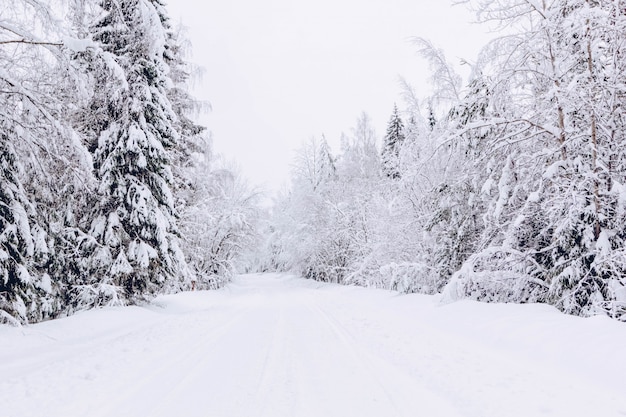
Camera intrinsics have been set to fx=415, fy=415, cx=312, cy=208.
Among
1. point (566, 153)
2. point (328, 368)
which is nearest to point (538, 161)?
point (566, 153)

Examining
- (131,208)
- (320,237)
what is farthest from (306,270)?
(131,208)

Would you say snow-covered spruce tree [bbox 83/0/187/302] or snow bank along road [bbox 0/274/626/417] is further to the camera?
snow-covered spruce tree [bbox 83/0/187/302]

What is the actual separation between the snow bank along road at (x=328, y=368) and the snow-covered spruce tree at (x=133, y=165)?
299cm

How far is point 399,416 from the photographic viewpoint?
163 inches

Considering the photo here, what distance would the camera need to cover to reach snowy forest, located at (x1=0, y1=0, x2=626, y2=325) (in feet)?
24.7

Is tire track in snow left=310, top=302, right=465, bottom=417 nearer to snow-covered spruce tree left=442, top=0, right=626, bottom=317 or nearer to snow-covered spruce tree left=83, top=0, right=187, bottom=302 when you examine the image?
snow-covered spruce tree left=442, top=0, right=626, bottom=317

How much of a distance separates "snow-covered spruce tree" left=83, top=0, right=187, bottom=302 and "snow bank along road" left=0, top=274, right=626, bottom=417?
2.99 metres

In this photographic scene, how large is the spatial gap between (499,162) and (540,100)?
192 centimetres

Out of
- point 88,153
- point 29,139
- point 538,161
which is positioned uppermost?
point 538,161

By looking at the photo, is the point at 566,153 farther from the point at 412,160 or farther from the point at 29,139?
the point at 29,139

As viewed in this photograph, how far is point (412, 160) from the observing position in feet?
63.9

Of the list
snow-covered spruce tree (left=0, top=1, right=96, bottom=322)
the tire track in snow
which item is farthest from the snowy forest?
the tire track in snow

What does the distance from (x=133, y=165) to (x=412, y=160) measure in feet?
39.9

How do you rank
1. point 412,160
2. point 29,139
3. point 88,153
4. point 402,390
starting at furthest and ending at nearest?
point 412,160
point 88,153
point 29,139
point 402,390
